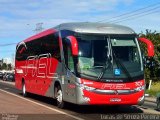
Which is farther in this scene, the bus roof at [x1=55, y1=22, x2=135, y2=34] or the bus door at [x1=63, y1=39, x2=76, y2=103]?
the bus roof at [x1=55, y1=22, x2=135, y2=34]

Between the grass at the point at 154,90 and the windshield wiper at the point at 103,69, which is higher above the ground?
the windshield wiper at the point at 103,69

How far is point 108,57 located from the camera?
642 inches

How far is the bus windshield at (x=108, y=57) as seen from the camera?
52.8ft

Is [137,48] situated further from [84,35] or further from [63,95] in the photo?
[63,95]

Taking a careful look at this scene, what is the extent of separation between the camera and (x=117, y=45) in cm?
1659

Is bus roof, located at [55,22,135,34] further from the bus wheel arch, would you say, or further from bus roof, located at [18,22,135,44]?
the bus wheel arch

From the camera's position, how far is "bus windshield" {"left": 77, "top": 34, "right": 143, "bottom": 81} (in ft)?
52.8

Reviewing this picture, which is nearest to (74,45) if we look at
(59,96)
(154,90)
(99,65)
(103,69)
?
(99,65)

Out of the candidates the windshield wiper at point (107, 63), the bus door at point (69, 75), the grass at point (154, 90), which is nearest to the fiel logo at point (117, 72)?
the windshield wiper at point (107, 63)

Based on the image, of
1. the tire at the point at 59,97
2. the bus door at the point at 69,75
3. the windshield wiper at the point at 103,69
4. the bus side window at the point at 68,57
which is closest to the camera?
the windshield wiper at the point at 103,69

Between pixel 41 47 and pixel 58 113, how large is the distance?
20.4 feet

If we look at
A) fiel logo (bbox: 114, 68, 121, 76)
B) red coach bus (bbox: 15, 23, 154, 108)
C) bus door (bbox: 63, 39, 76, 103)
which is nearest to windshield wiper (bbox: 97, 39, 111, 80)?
red coach bus (bbox: 15, 23, 154, 108)

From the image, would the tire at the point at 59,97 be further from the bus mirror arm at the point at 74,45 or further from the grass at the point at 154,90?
the grass at the point at 154,90

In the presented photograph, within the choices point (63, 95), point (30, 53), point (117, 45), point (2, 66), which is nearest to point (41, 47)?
point (30, 53)
